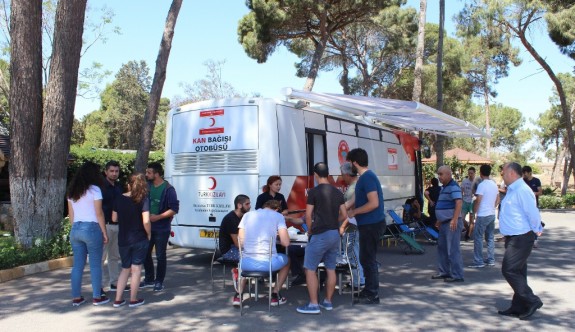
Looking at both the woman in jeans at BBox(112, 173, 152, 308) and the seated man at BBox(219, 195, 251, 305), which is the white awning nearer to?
the seated man at BBox(219, 195, 251, 305)

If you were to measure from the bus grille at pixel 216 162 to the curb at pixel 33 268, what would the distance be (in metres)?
2.39

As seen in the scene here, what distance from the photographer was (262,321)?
5.45 meters

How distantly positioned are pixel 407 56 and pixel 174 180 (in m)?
22.4

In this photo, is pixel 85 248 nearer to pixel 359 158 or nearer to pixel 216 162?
pixel 216 162

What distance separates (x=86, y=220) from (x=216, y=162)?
280 centimetres

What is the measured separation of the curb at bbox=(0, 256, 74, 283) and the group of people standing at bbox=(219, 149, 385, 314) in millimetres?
3604

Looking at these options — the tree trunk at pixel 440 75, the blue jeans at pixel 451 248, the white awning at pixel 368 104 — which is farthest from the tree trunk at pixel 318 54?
the blue jeans at pixel 451 248

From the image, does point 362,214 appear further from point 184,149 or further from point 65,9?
point 65,9

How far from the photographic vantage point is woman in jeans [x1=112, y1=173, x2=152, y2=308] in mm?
5855

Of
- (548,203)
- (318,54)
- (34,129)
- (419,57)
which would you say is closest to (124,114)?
(318,54)

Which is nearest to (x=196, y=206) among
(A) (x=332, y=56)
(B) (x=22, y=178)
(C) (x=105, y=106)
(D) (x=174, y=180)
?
(D) (x=174, y=180)

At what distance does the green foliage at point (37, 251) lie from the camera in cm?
784

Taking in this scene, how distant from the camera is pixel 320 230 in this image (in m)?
5.61

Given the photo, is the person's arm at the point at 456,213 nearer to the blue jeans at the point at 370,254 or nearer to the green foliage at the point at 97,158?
the blue jeans at the point at 370,254
